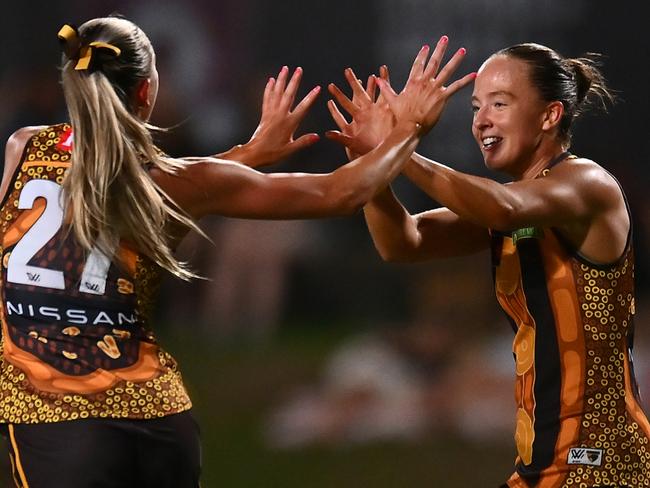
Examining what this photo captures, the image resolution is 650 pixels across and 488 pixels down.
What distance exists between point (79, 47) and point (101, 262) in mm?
492

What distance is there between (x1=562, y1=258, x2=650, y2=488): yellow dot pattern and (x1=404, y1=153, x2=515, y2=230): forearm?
25cm

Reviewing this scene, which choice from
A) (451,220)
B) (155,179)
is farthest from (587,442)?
(155,179)

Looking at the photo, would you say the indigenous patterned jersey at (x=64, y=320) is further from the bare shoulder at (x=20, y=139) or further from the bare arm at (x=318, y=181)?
the bare arm at (x=318, y=181)

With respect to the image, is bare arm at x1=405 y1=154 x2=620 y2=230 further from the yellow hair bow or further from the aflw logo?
the yellow hair bow

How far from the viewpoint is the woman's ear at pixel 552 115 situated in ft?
10.1

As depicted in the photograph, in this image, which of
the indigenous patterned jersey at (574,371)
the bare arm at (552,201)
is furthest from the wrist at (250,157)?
the indigenous patterned jersey at (574,371)

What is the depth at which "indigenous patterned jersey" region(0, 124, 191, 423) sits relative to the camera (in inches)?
105

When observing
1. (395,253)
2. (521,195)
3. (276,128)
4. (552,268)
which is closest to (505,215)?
(521,195)

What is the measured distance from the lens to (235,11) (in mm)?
6688

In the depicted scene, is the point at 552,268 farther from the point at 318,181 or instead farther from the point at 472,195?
the point at 318,181

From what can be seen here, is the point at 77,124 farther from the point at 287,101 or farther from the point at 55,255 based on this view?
the point at 287,101

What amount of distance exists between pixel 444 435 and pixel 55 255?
150 inches

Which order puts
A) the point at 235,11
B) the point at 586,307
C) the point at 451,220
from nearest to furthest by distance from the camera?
the point at 586,307, the point at 451,220, the point at 235,11

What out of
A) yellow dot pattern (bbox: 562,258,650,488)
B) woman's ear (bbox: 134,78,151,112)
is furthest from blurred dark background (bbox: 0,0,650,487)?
woman's ear (bbox: 134,78,151,112)
